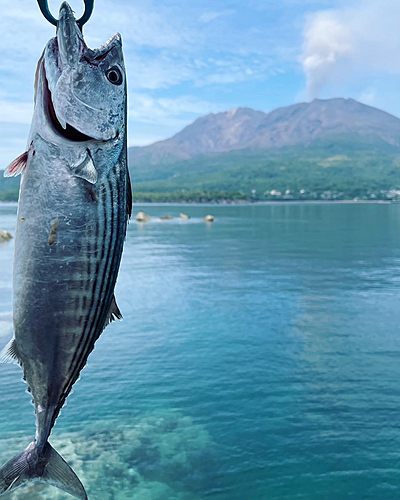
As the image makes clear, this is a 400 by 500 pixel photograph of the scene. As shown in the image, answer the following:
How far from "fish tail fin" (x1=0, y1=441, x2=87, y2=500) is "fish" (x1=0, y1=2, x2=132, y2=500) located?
1.00 m

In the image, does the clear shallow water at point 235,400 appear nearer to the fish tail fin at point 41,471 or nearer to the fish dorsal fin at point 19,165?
the fish tail fin at point 41,471

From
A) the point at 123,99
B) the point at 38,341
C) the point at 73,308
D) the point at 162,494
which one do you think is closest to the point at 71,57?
the point at 123,99

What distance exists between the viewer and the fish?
3.64 metres

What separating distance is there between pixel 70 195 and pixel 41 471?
8.37ft

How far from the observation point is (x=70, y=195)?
374 cm

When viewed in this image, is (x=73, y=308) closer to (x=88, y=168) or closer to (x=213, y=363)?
(x=88, y=168)

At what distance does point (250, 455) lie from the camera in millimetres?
15125

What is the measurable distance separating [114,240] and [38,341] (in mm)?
1072

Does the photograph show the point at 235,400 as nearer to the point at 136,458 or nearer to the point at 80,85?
the point at 136,458

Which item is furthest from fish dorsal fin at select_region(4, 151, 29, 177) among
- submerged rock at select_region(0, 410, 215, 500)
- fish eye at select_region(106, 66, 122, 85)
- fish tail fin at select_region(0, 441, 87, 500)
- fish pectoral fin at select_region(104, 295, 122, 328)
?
submerged rock at select_region(0, 410, 215, 500)

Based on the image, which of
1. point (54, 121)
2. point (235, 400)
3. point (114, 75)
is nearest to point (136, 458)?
point (235, 400)

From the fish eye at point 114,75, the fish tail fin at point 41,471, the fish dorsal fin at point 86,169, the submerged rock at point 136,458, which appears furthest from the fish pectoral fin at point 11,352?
the submerged rock at point 136,458

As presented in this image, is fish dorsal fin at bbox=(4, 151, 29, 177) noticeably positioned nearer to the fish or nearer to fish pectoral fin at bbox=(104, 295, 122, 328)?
the fish

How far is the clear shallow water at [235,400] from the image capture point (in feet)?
46.0
